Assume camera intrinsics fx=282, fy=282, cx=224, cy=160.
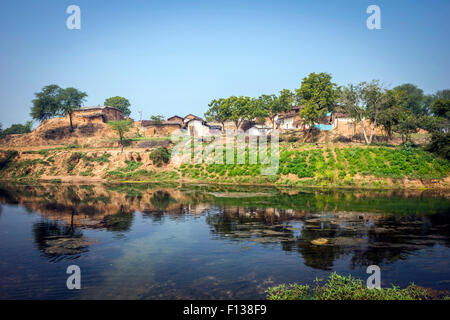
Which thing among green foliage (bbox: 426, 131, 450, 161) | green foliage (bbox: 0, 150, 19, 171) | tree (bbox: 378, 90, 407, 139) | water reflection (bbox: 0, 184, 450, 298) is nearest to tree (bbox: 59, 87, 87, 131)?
green foliage (bbox: 0, 150, 19, 171)

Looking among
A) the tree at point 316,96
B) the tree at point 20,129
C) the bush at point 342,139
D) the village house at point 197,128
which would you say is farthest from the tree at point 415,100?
the tree at point 20,129

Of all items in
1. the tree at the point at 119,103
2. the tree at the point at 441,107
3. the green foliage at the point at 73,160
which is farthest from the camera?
the tree at the point at 119,103

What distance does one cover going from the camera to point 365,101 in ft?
164

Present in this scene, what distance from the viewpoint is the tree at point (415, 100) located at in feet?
268

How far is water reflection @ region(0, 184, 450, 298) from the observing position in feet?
46.1

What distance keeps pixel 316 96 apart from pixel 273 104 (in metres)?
14.0

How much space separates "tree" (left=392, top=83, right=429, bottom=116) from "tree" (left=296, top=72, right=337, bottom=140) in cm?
3294

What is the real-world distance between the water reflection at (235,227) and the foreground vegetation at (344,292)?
115 centimetres

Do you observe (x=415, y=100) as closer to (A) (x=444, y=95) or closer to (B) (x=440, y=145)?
(A) (x=444, y=95)

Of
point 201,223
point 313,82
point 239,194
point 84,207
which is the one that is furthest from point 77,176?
point 313,82

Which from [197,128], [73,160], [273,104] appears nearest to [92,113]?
[73,160]

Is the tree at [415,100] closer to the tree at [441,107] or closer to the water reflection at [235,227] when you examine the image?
the tree at [441,107]

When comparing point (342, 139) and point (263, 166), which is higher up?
point (342, 139)

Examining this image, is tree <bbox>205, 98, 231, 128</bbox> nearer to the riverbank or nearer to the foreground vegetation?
the riverbank
